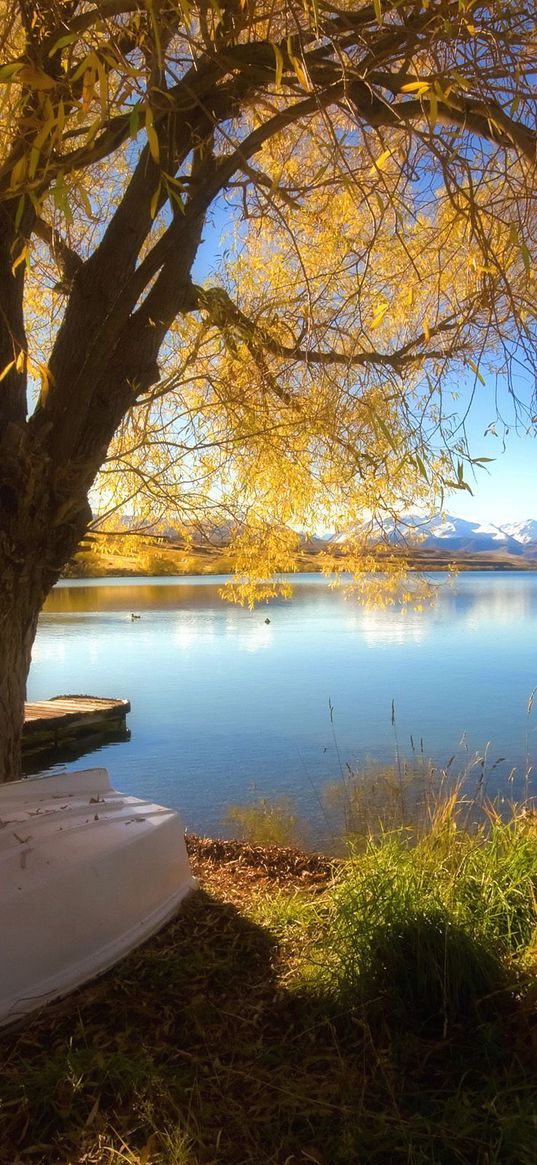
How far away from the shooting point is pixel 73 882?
294 cm

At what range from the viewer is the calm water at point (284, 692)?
1023 centimetres

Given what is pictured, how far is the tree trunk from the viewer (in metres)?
3.66

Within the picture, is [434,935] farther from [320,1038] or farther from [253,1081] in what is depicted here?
[253,1081]

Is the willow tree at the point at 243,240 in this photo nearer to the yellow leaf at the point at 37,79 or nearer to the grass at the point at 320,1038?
the yellow leaf at the point at 37,79

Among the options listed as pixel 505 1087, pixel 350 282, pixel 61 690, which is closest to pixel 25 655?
pixel 505 1087

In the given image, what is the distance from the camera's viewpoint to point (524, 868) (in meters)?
3.20

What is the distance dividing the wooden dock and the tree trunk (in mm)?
8605

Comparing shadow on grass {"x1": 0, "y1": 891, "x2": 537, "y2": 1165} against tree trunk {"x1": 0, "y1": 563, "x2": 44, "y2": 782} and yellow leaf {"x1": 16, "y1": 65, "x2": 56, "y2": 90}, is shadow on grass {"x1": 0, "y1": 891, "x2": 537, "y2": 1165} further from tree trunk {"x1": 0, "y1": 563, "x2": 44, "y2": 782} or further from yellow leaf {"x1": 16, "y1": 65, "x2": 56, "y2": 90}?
yellow leaf {"x1": 16, "y1": 65, "x2": 56, "y2": 90}

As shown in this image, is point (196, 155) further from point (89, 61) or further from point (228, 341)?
point (89, 61)

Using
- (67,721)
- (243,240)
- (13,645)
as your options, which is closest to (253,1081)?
(13,645)

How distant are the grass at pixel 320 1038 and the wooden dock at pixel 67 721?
31.4ft

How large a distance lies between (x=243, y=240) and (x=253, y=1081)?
456 centimetres

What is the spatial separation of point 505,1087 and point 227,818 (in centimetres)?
616

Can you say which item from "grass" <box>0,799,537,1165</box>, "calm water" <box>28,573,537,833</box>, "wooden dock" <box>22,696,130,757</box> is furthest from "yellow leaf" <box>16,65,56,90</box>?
"wooden dock" <box>22,696,130,757</box>
